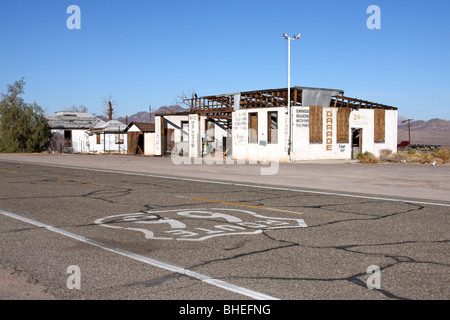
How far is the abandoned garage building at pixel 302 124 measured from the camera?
1203 inches

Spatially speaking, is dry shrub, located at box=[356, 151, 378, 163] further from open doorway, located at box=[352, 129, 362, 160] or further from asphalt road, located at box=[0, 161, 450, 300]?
asphalt road, located at box=[0, 161, 450, 300]

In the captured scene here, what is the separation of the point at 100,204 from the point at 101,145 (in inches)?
1878

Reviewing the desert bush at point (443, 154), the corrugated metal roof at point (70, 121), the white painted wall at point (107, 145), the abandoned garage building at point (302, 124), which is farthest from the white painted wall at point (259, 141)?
the corrugated metal roof at point (70, 121)

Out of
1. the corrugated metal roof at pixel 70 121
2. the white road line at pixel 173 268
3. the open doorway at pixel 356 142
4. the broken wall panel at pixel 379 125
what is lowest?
the white road line at pixel 173 268

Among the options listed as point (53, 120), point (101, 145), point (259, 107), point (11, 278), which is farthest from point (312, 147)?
point (53, 120)

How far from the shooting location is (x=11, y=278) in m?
5.43

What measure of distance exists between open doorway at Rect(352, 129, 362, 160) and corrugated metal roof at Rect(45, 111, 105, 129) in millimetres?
41800

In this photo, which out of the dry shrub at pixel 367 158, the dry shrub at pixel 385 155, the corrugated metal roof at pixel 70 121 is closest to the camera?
the dry shrub at pixel 367 158

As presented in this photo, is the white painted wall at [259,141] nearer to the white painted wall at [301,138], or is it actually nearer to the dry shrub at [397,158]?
the white painted wall at [301,138]

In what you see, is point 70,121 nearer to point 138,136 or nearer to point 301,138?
point 138,136

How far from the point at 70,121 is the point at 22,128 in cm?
791

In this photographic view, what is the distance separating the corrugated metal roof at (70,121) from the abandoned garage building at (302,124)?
1261 inches

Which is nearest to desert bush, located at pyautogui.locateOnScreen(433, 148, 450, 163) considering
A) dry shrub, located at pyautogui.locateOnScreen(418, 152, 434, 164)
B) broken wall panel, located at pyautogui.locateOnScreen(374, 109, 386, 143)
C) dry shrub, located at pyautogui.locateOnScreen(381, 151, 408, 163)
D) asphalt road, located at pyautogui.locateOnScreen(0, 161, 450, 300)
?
dry shrub, located at pyautogui.locateOnScreen(418, 152, 434, 164)

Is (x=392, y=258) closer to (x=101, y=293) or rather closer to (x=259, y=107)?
(x=101, y=293)
